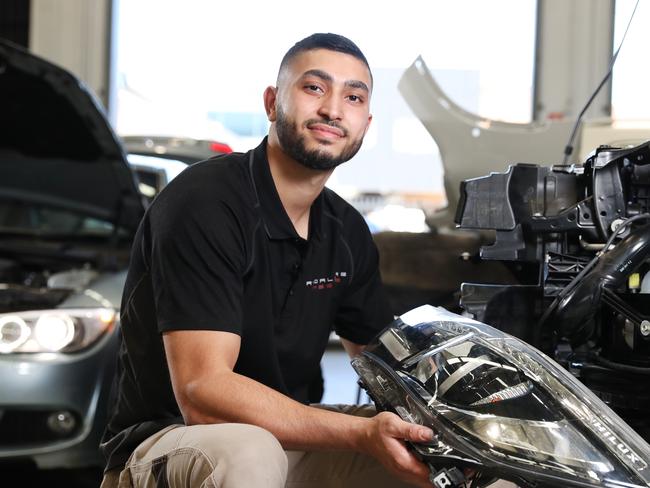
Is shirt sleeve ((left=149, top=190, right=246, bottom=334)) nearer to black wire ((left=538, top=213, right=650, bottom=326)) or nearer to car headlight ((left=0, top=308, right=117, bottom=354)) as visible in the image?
black wire ((left=538, top=213, right=650, bottom=326))

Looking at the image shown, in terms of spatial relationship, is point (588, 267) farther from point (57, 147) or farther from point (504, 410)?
point (57, 147)

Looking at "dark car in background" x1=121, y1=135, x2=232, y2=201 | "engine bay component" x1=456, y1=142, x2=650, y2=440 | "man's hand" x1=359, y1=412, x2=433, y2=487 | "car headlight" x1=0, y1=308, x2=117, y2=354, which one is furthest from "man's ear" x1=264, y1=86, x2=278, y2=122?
"dark car in background" x1=121, y1=135, x2=232, y2=201

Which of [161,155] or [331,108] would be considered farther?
[161,155]

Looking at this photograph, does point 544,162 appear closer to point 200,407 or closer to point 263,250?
point 263,250

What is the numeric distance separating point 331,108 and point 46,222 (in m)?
2.21

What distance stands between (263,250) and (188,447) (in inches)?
16.5

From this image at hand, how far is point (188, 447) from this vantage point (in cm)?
147

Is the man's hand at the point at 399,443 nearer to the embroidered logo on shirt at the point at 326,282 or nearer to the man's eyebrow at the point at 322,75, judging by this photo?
the embroidered logo on shirt at the point at 326,282

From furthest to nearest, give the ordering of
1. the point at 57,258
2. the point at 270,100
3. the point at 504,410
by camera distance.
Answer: the point at 57,258 < the point at 270,100 < the point at 504,410

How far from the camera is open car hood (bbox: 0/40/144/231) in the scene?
3.14 metres

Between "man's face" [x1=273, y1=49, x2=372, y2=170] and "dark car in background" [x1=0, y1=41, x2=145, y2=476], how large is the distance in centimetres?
108

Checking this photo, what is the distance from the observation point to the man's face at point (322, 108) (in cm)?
176

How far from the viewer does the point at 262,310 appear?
Result: 1.70 metres

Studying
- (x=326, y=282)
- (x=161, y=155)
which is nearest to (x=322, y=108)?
(x=326, y=282)
